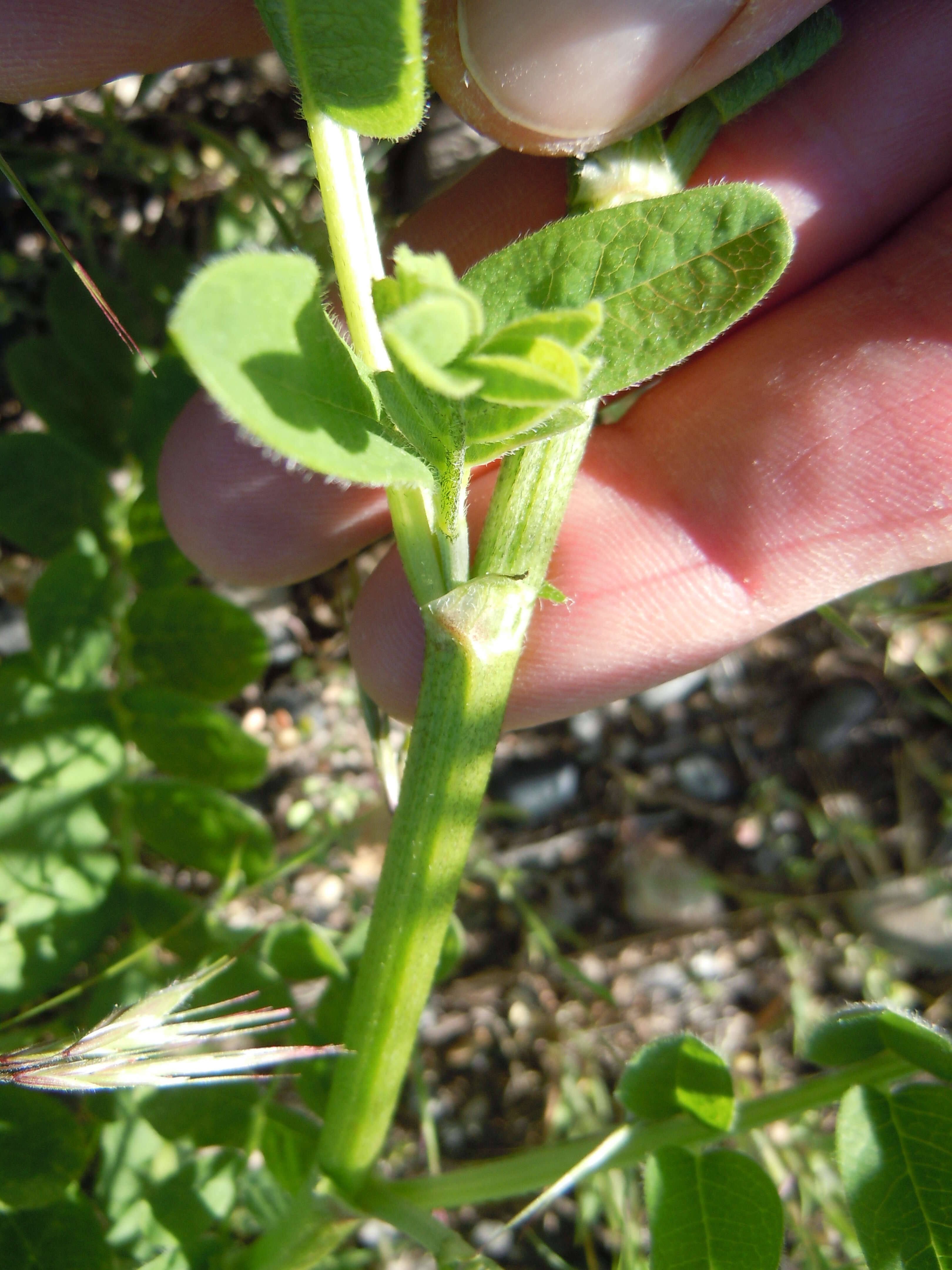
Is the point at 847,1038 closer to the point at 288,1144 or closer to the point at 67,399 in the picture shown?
the point at 288,1144

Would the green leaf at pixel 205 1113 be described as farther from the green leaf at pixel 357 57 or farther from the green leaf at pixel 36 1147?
the green leaf at pixel 357 57

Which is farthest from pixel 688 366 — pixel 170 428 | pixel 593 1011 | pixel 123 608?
pixel 593 1011

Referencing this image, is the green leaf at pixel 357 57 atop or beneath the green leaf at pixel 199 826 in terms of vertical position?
atop

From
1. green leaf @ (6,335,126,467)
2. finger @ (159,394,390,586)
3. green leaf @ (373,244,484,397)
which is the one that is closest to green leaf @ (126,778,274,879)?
finger @ (159,394,390,586)

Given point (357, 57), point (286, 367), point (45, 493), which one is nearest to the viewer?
point (286, 367)

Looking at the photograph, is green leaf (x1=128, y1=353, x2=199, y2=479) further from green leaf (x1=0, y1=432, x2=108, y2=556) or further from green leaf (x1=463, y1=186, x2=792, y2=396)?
green leaf (x1=463, y1=186, x2=792, y2=396)

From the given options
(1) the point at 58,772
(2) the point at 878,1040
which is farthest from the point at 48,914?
(2) the point at 878,1040

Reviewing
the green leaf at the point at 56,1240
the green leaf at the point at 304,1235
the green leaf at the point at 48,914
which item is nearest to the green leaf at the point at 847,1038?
the green leaf at the point at 304,1235

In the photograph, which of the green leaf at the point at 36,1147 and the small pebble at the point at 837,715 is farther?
the small pebble at the point at 837,715
